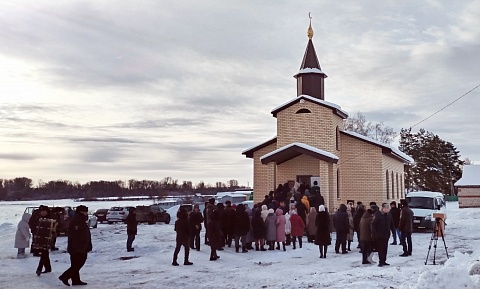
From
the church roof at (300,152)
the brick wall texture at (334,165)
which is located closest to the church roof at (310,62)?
the brick wall texture at (334,165)

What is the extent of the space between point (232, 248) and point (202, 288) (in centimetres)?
672

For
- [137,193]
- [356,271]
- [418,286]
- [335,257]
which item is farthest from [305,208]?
[137,193]

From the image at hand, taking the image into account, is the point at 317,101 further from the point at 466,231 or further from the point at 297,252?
the point at 297,252

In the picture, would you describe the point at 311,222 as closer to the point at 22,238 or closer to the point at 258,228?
the point at 258,228

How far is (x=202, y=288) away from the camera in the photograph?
10.9m

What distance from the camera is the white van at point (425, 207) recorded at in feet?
75.4

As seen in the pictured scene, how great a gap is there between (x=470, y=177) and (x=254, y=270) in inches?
1891

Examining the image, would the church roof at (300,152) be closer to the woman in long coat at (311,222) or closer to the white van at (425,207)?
the white van at (425,207)

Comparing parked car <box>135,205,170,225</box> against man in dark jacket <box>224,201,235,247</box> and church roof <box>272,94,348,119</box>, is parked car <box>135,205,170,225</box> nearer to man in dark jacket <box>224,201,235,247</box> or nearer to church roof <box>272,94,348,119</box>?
church roof <box>272,94,348,119</box>

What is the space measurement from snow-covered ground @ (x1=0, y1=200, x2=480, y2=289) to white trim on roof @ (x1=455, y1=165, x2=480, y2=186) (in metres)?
37.4

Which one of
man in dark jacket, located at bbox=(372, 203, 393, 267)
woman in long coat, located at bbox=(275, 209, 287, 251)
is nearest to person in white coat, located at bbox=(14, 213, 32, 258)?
woman in long coat, located at bbox=(275, 209, 287, 251)

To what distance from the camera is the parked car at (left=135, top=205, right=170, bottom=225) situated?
3316 centimetres

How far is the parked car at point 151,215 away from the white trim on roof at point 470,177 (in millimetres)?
34759

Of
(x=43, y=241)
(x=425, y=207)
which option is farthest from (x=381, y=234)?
(x=425, y=207)
